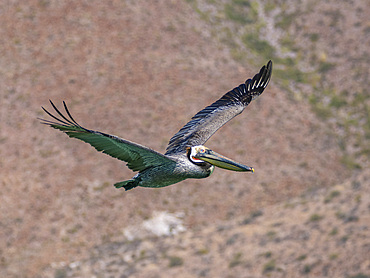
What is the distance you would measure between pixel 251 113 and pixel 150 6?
1198cm

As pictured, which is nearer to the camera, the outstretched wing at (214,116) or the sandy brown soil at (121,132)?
the outstretched wing at (214,116)

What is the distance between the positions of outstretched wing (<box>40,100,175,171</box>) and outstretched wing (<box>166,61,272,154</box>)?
1.72 metres

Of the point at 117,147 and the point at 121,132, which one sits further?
the point at 121,132

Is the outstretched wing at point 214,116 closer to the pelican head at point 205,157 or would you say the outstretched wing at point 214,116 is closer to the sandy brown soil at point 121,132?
the pelican head at point 205,157

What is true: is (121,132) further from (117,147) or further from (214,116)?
(117,147)

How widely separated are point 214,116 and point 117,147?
516 centimetres

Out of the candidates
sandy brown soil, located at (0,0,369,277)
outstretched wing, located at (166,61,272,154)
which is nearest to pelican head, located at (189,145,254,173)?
outstretched wing, located at (166,61,272,154)

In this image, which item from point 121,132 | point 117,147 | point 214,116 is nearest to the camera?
point 117,147

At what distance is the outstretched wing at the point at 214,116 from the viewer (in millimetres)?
18109

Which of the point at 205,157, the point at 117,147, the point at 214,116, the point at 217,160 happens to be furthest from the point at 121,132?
the point at 117,147

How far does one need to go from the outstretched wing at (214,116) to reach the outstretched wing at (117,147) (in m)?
1.72

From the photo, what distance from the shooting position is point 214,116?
765 inches

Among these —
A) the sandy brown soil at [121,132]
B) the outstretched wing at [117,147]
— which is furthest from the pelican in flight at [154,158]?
the sandy brown soil at [121,132]

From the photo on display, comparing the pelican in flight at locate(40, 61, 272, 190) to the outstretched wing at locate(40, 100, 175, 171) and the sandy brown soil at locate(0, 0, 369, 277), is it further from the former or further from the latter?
the sandy brown soil at locate(0, 0, 369, 277)
